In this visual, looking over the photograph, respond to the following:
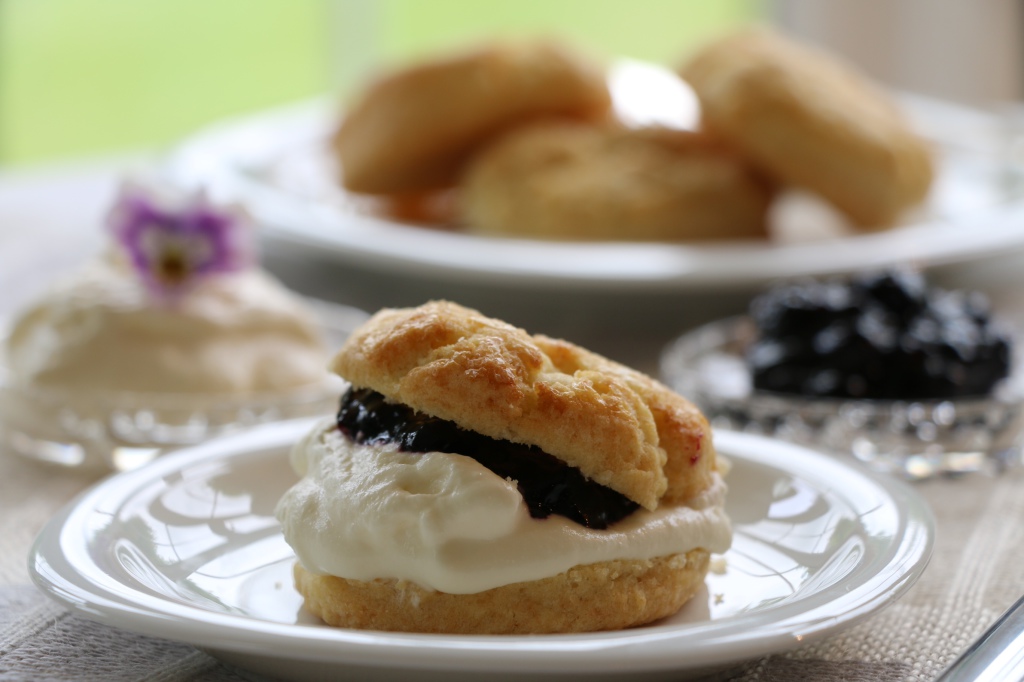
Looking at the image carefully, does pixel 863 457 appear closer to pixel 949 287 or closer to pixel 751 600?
pixel 751 600

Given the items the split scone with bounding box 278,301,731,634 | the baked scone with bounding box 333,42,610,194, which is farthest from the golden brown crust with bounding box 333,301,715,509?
the baked scone with bounding box 333,42,610,194

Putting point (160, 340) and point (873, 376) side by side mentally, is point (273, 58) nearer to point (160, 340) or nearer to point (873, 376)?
point (160, 340)

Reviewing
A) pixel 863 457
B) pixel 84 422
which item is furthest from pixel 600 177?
pixel 84 422

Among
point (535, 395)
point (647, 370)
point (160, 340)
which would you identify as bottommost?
point (647, 370)

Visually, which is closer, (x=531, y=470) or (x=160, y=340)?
(x=531, y=470)

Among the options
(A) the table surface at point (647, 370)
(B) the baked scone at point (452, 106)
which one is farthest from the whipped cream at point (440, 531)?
(B) the baked scone at point (452, 106)

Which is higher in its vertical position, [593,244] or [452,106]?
[452,106]

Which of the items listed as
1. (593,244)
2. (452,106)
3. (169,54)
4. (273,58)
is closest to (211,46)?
(169,54)
